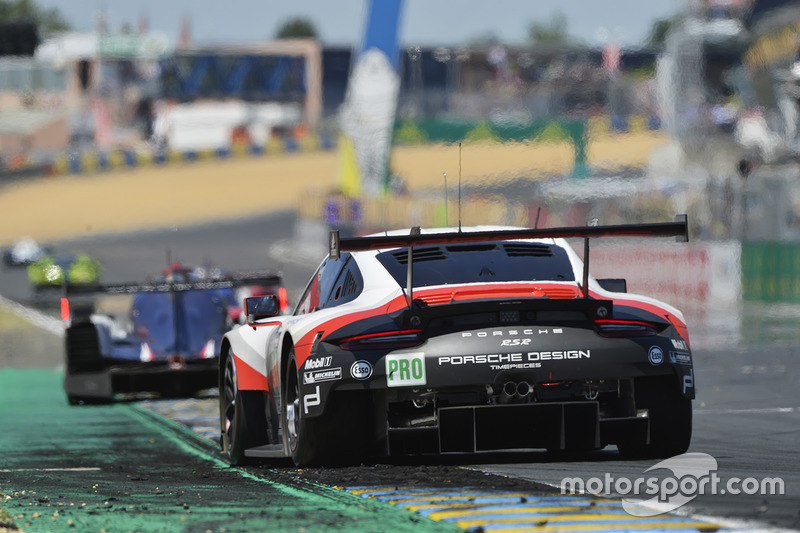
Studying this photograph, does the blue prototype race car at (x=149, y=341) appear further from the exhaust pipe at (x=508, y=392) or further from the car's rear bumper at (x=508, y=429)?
the exhaust pipe at (x=508, y=392)

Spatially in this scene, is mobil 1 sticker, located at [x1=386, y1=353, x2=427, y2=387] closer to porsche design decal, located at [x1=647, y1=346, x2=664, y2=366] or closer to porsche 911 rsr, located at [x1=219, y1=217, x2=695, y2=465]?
porsche 911 rsr, located at [x1=219, y1=217, x2=695, y2=465]

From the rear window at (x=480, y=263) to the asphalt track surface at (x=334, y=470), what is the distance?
0.96 m

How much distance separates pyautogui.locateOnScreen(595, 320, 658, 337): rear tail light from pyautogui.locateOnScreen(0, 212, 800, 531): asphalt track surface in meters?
0.66

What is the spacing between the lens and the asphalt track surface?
19.2ft

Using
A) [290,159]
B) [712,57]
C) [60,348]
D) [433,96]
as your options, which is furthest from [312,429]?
[290,159]

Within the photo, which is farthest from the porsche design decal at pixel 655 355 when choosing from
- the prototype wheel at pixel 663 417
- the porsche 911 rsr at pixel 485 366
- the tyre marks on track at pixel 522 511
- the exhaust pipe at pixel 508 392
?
the tyre marks on track at pixel 522 511

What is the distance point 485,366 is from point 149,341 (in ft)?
27.9

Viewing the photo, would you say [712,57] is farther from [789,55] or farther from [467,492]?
[467,492]

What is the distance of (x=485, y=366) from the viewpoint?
7.18 m

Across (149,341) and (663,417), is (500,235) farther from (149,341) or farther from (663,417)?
(149,341)

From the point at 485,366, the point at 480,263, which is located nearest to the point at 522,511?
the point at 485,366

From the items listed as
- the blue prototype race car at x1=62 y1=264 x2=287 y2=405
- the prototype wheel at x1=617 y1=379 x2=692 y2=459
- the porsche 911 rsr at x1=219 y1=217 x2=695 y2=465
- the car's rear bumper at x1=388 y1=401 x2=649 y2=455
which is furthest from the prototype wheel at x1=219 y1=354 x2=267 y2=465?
the blue prototype race car at x1=62 y1=264 x2=287 y2=405

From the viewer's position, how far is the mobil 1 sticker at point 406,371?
718cm

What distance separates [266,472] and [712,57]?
45.7 meters
